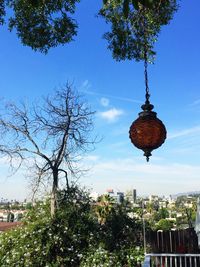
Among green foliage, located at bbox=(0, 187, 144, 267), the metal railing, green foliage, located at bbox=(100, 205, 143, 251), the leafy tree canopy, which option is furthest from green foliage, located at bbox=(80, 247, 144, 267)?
the leafy tree canopy

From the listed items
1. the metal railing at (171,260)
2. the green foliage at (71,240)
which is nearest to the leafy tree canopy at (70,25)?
the metal railing at (171,260)

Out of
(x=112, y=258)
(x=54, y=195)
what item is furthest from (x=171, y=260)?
(x=54, y=195)

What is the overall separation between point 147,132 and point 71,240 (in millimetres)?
8999

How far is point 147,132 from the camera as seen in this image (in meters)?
4.23

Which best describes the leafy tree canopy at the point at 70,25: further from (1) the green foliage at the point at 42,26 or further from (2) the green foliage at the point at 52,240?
(2) the green foliage at the point at 52,240

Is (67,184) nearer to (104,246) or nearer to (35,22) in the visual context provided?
(104,246)

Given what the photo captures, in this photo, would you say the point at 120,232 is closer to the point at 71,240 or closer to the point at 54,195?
the point at 71,240

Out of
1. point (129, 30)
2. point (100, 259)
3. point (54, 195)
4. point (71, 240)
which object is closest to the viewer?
point (129, 30)

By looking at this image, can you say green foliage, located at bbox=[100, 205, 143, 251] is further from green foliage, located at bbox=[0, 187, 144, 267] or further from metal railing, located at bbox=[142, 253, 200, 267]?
metal railing, located at bbox=[142, 253, 200, 267]

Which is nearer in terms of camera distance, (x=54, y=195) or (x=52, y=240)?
(x=52, y=240)

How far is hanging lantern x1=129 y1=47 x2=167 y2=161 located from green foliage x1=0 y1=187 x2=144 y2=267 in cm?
775

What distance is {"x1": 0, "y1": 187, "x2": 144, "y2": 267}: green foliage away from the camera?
11852mm

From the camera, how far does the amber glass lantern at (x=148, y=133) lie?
4227 millimetres

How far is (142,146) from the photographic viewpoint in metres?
4.25
